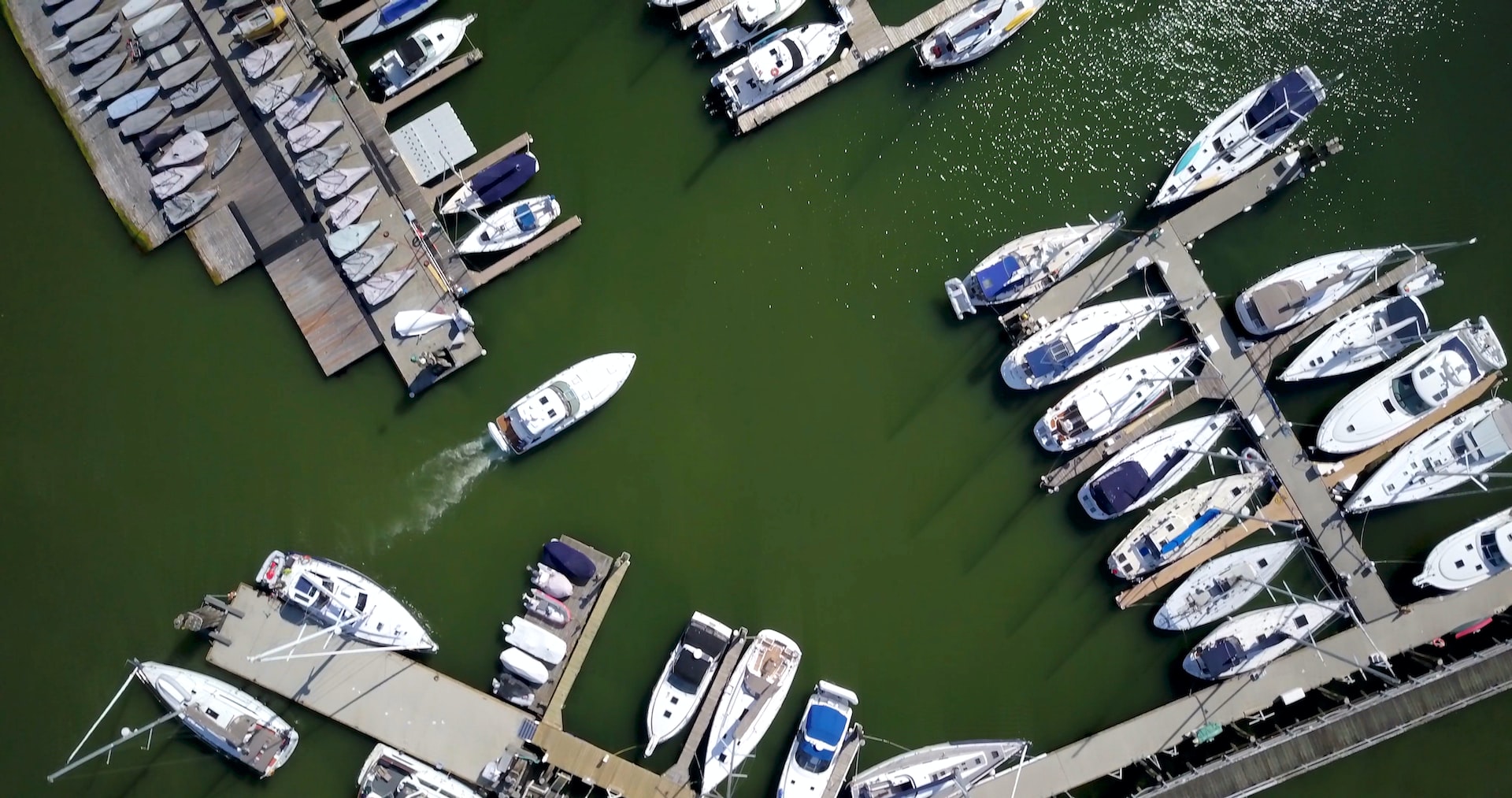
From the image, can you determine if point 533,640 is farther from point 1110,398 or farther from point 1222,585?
point 1222,585

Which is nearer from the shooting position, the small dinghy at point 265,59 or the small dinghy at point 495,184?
the small dinghy at point 495,184

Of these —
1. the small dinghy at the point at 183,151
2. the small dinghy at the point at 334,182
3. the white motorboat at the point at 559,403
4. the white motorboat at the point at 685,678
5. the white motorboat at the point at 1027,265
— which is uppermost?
the small dinghy at the point at 183,151

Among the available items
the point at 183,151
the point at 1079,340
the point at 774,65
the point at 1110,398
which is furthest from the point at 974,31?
the point at 183,151

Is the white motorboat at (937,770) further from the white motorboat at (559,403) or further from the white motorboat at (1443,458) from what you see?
the white motorboat at (559,403)

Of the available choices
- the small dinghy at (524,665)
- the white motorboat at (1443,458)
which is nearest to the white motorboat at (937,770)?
the small dinghy at (524,665)

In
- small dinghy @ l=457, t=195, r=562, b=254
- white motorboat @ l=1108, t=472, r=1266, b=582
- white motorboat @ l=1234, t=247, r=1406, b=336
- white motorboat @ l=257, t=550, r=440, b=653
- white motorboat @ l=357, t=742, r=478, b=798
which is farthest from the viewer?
small dinghy @ l=457, t=195, r=562, b=254

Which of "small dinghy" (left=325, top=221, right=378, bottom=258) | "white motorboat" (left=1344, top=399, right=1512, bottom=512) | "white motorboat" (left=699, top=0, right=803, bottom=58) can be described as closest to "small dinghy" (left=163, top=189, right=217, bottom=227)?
"small dinghy" (left=325, top=221, right=378, bottom=258)

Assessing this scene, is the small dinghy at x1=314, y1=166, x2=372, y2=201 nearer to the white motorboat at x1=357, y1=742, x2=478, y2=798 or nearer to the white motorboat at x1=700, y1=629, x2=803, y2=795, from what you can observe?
the white motorboat at x1=357, y1=742, x2=478, y2=798
